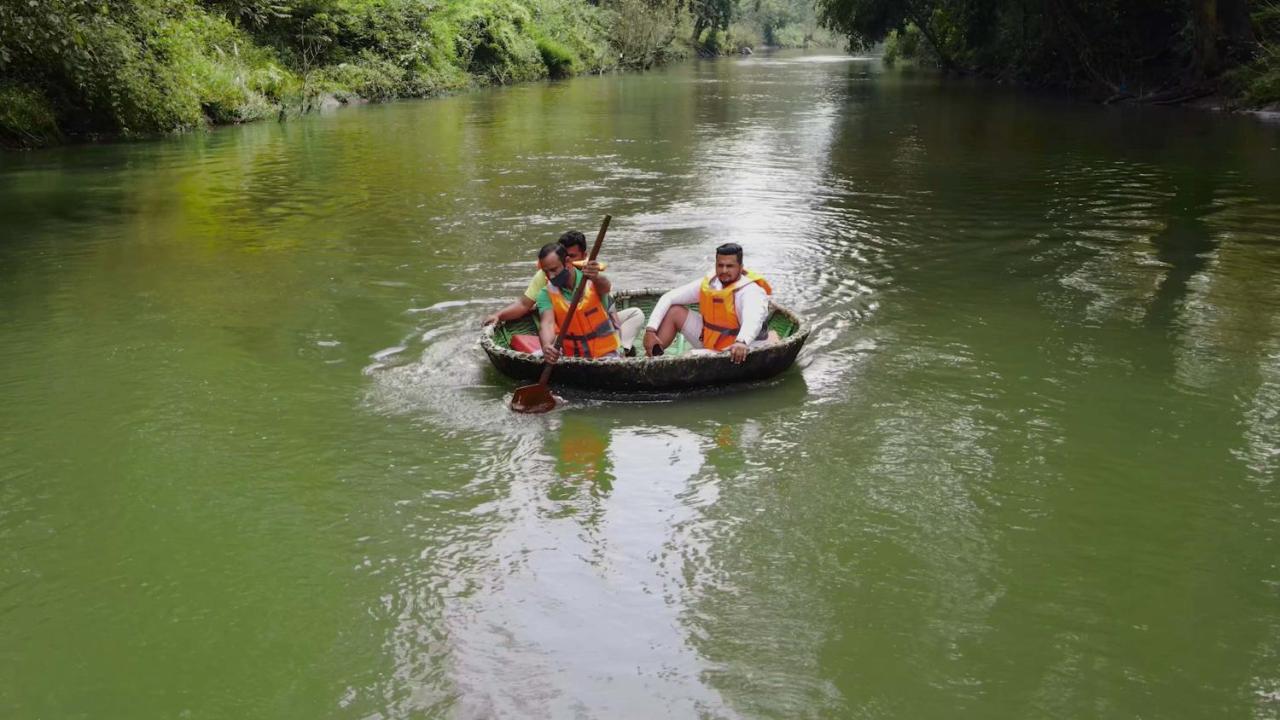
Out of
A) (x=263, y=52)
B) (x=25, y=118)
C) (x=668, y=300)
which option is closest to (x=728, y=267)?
(x=668, y=300)

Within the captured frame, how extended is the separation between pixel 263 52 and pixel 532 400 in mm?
24388

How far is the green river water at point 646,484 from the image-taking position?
4496 mm

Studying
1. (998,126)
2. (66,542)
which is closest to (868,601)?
(66,542)

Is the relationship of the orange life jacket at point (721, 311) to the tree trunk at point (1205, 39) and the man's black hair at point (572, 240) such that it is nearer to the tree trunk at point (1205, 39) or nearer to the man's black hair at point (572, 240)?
the man's black hair at point (572, 240)

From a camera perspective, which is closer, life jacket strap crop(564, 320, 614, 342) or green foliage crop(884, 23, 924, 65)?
life jacket strap crop(564, 320, 614, 342)

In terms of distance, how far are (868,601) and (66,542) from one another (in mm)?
3980

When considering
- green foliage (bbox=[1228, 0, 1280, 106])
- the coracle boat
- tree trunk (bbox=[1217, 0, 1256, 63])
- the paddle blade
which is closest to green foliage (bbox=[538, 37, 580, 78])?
tree trunk (bbox=[1217, 0, 1256, 63])

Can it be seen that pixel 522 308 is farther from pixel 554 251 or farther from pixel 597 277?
pixel 597 277

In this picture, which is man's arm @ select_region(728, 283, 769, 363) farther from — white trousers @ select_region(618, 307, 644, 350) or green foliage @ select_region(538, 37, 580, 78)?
green foliage @ select_region(538, 37, 580, 78)

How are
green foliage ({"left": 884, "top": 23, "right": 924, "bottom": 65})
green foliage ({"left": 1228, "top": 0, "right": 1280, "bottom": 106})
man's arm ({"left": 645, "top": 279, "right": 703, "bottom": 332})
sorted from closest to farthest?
man's arm ({"left": 645, "top": 279, "right": 703, "bottom": 332}) → green foliage ({"left": 1228, "top": 0, "right": 1280, "bottom": 106}) → green foliage ({"left": 884, "top": 23, "right": 924, "bottom": 65})

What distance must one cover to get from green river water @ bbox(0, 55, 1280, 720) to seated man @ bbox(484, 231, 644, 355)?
1.63 feet

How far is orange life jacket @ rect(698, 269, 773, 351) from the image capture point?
7.58 metres

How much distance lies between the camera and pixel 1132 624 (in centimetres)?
475

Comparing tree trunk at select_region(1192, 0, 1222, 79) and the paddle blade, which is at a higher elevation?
tree trunk at select_region(1192, 0, 1222, 79)
